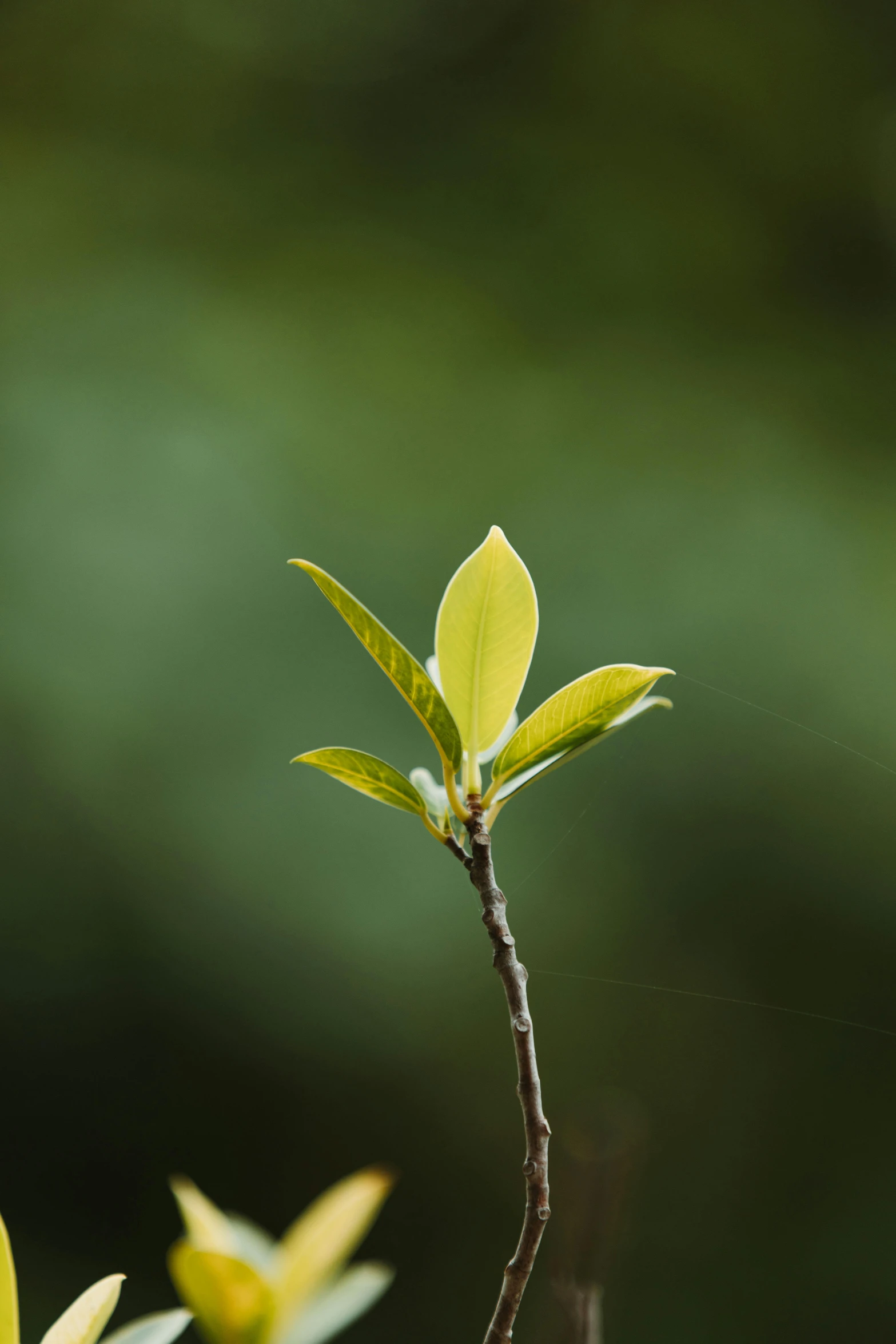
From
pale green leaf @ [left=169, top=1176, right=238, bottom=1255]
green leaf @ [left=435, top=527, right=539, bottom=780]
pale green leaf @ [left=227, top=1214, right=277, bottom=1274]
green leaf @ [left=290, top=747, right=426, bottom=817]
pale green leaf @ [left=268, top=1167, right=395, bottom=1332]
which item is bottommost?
pale green leaf @ [left=227, top=1214, right=277, bottom=1274]

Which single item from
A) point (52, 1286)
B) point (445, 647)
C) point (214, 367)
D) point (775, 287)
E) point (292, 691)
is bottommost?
point (52, 1286)

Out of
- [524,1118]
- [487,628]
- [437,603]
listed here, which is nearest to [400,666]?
[487,628]

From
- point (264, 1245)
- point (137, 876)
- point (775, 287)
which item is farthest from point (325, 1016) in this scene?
point (775, 287)

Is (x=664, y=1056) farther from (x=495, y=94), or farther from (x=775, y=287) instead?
(x=495, y=94)

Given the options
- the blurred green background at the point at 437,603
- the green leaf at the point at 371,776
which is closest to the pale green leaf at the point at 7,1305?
the green leaf at the point at 371,776

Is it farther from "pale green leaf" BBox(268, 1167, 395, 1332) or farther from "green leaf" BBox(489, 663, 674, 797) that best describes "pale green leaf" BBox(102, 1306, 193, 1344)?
"green leaf" BBox(489, 663, 674, 797)

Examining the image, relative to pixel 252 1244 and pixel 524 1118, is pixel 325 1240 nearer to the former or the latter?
pixel 252 1244

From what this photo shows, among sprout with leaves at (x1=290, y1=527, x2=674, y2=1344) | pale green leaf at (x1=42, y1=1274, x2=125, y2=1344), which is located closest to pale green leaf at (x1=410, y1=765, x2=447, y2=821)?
sprout with leaves at (x1=290, y1=527, x2=674, y2=1344)
